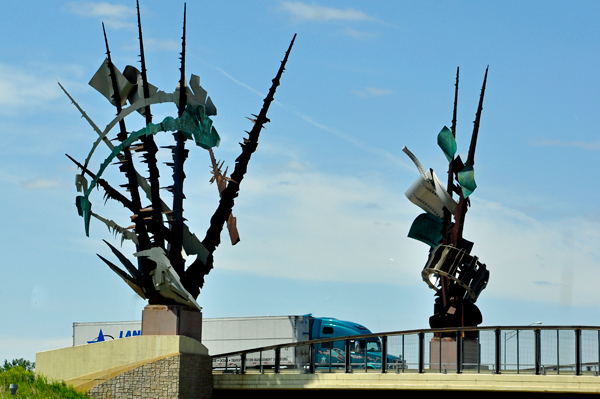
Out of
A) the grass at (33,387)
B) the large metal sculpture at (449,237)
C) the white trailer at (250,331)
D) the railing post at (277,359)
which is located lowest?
the grass at (33,387)

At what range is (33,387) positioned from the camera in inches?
1296

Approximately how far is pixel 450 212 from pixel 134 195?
47.5 ft

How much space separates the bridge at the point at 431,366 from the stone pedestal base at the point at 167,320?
2.67 m

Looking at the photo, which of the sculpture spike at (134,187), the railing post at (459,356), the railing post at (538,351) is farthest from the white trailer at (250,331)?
the railing post at (538,351)

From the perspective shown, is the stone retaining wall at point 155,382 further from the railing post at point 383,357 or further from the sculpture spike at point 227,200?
the railing post at point 383,357

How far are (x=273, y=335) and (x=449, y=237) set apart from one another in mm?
9483

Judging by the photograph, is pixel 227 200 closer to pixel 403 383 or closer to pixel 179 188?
pixel 179 188

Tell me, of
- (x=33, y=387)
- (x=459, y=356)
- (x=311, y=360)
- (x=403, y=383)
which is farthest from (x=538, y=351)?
(x=33, y=387)

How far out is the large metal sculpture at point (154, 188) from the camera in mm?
34438

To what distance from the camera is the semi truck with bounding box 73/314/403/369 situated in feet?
115

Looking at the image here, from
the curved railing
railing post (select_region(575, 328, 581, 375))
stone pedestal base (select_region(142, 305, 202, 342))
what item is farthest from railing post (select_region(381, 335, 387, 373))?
stone pedestal base (select_region(142, 305, 202, 342))

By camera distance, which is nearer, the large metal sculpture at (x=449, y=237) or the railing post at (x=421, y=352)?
the railing post at (x=421, y=352)

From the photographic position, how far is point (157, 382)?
32.6 metres

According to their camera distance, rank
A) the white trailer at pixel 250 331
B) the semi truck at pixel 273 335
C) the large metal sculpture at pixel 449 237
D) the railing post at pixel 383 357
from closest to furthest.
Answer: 1. the railing post at pixel 383 357
2. the semi truck at pixel 273 335
3. the large metal sculpture at pixel 449 237
4. the white trailer at pixel 250 331
